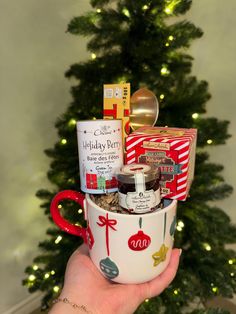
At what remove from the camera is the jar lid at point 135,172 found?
505 millimetres

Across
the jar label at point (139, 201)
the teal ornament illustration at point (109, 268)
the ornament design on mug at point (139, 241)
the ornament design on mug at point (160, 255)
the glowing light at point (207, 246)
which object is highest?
the jar label at point (139, 201)

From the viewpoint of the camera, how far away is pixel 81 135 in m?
0.57

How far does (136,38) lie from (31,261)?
3.35 feet

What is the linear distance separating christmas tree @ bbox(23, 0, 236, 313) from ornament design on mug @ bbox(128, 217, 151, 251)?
0.46 meters

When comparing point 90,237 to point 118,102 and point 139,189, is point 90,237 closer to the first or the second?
point 139,189

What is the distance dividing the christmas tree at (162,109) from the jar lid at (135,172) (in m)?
0.42

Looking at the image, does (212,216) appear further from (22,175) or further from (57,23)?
(57,23)

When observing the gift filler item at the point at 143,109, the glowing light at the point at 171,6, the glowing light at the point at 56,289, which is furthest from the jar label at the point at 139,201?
the glowing light at the point at 56,289

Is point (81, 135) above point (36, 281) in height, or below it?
above

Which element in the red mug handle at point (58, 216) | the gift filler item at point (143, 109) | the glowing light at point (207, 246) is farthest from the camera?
the glowing light at point (207, 246)

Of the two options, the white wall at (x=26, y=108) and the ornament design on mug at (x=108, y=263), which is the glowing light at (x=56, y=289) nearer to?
the white wall at (x=26, y=108)

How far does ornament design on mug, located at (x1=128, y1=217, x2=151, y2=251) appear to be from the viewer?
0.52m

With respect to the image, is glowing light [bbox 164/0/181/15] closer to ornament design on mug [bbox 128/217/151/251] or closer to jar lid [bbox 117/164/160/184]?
jar lid [bbox 117/164/160/184]

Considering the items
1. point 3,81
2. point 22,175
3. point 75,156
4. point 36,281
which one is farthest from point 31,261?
point 3,81
